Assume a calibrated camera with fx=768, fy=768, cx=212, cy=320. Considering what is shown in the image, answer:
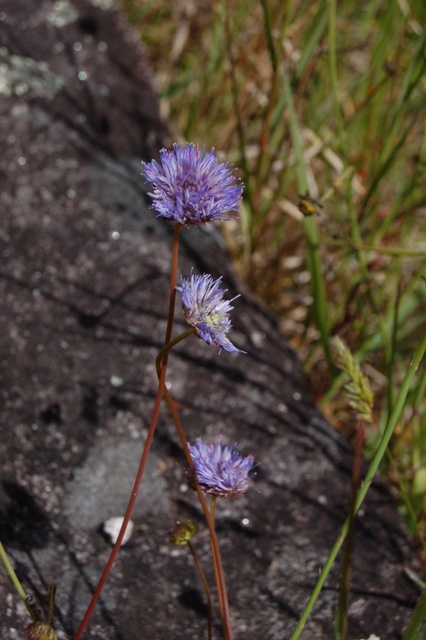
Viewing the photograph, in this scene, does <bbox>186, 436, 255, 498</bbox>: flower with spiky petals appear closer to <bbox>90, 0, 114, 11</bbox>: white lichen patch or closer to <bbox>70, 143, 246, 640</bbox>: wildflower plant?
<bbox>70, 143, 246, 640</bbox>: wildflower plant

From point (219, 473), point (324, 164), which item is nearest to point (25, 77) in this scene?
point (324, 164)

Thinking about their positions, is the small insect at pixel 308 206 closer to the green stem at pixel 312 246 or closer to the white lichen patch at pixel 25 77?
the green stem at pixel 312 246

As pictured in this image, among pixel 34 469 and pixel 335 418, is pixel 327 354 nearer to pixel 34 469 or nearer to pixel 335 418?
pixel 335 418

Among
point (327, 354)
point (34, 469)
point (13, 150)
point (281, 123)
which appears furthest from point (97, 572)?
point (281, 123)

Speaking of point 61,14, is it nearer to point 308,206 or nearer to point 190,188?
point 308,206

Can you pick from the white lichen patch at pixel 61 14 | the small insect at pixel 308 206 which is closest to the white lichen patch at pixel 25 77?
the white lichen patch at pixel 61 14

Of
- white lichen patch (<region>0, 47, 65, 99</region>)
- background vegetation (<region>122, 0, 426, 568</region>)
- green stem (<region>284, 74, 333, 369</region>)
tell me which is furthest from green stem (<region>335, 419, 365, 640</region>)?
white lichen patch (<region>0, 47, 65, 99</region>)
